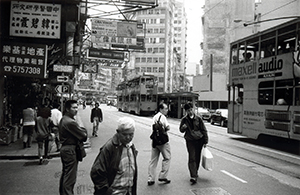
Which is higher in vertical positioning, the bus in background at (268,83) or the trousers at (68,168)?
the bus in background at (268,83)

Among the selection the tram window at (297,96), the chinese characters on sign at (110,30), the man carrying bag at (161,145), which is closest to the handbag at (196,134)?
the man carrying bag at (161,145)

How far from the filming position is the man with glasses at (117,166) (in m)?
2.93

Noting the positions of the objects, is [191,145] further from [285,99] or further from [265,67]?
[265,67]

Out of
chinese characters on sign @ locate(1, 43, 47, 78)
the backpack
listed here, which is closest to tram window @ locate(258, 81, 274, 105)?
the backpack

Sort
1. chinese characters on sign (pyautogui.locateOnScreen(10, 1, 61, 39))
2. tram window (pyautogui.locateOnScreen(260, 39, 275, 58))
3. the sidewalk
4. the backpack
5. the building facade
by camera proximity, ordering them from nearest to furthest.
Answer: the backpack, the sidewalk, chinese characters on sign (pyautogui.locateOnScreen(10, 1, 61, 39)), tram window (pyautogui.locateOnScreen(260, 39, 275, 58)), the building facade

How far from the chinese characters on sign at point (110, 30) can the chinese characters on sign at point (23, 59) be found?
6.68m

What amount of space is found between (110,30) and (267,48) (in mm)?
9817

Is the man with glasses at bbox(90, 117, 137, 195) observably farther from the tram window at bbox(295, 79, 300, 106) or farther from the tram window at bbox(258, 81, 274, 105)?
the tram window at bbox(258, 81, 274, 105)

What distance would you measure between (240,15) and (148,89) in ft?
76.9

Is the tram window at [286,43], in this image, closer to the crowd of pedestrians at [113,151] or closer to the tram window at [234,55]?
the tram window at [234,55]

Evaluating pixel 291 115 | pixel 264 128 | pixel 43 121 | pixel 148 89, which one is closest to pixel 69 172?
pixel 43 121

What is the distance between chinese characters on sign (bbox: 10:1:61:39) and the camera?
1204 centimetres

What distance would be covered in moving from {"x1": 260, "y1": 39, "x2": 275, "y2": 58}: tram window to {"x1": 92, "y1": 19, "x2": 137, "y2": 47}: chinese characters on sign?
8541 millimetres

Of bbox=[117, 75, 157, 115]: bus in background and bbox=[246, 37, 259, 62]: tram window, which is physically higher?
bbox=[246, 37, 259, 62]: tram window
